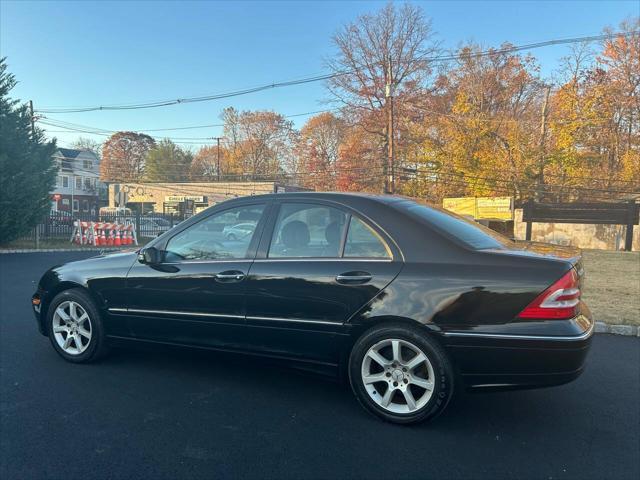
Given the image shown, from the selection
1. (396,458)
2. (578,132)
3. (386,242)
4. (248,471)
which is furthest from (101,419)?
(578,132)

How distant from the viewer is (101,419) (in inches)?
126

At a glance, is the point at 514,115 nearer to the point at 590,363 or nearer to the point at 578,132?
the point at 578,132

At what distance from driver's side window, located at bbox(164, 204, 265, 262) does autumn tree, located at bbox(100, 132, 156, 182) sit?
7681 cm

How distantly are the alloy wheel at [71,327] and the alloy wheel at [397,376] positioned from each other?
8.89 ft

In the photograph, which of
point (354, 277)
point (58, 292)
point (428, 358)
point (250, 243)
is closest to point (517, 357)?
point (428, 358)

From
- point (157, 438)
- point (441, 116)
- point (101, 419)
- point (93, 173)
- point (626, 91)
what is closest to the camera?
point (157, 438)

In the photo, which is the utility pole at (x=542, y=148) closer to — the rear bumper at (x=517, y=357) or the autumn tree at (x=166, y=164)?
the rear bumper at (x=517, y=357)

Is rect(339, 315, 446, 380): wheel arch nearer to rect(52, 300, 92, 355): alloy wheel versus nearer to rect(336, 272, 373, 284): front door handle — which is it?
rect(336, 272, 373, 284): front door handle

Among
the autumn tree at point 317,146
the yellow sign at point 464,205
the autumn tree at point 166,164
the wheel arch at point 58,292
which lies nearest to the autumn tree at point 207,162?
the autumn tree at point 166,164

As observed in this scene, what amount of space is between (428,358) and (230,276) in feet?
5.33

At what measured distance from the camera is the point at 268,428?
10.2 feet

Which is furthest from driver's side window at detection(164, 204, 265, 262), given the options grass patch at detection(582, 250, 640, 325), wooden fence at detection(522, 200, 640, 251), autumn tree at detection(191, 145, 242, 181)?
autumn tree at detection(191, 145, 242, 181)

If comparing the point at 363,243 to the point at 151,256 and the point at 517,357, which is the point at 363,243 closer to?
the point at 517,357

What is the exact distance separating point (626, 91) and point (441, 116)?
427 inches
